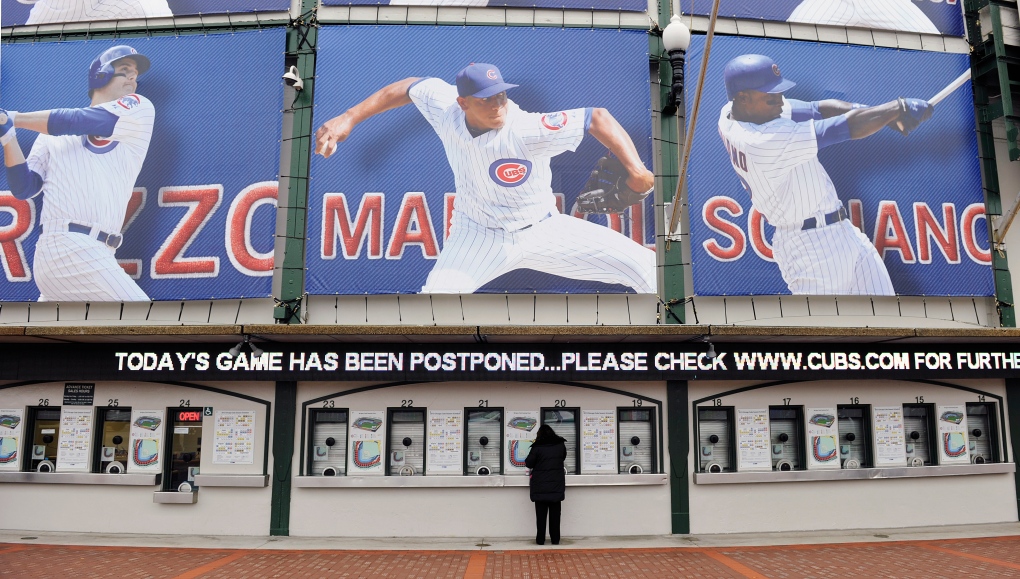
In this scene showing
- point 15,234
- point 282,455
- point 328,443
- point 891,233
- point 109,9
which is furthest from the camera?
point 109,9

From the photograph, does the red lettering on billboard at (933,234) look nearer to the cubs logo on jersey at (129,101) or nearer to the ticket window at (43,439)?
the cubs logo on jersey at (129,101)

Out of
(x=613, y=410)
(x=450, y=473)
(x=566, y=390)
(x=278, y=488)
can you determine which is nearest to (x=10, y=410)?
(x=278, y=488)

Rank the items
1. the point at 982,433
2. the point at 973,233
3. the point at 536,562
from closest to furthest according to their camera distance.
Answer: the point at 536,562
the point at 973,233
the point at 982,433

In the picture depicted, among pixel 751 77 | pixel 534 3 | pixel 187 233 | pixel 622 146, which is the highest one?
pixel 534 3

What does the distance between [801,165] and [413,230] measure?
669 cm

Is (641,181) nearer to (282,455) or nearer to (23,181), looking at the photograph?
(282,455)

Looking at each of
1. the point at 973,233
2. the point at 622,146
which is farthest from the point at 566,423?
the point at 973,233

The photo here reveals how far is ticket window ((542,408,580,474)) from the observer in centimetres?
1084

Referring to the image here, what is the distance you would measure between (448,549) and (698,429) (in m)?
4.45

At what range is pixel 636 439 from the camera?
35.8 feet

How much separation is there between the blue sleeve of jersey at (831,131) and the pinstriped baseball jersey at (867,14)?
1.98 meters

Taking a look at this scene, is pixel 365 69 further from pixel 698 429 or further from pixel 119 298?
pixel 698 429

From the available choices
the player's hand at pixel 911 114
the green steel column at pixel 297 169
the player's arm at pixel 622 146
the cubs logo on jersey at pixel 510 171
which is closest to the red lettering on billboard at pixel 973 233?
the player's hand at pixel 911 114

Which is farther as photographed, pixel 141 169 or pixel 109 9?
pixel 109 9
